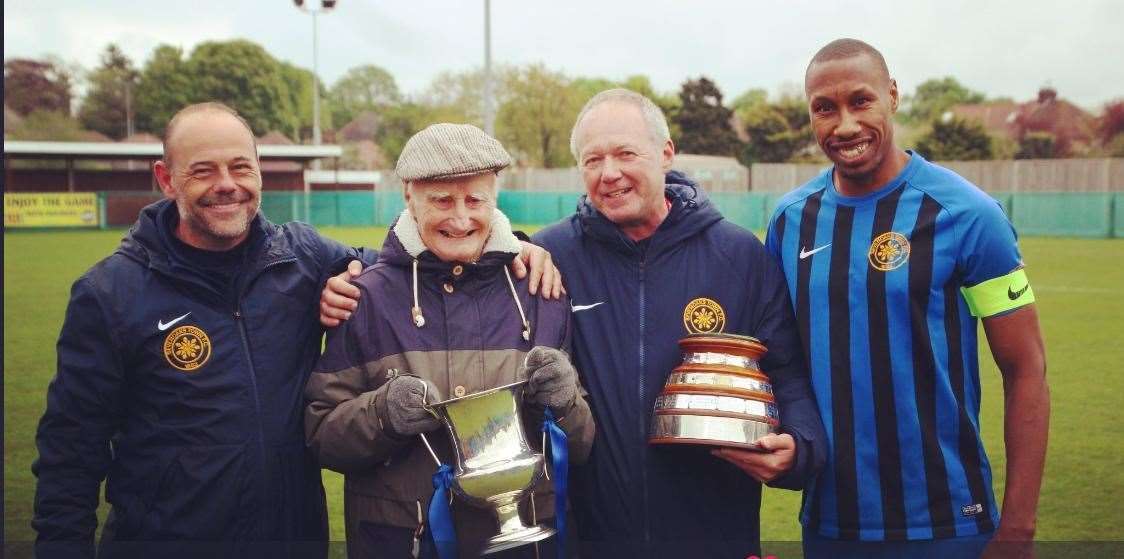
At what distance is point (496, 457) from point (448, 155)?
2.83 ft

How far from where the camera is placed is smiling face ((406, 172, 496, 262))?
285 cm

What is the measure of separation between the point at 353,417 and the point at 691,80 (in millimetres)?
57537

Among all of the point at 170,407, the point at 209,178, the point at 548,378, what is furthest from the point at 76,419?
the point at 548,378

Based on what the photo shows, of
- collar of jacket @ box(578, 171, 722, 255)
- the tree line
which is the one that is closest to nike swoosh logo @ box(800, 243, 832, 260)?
collar of jacket @ box(578, 171, 722, 255)

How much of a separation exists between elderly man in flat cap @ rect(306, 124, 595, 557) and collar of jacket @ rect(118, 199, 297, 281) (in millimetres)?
366

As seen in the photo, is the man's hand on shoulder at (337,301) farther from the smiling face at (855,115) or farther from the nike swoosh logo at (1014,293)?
the nike swoosh logo at (1014,293)

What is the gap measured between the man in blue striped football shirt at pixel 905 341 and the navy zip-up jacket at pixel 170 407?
5.63 ft

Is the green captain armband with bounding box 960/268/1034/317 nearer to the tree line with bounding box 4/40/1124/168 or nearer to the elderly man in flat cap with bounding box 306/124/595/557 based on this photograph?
the elderly man in flat cap with bounding box 306/124/595/557

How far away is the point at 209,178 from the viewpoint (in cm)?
299

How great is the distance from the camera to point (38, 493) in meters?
2.88

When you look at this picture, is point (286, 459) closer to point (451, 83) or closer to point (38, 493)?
point (38, 493)

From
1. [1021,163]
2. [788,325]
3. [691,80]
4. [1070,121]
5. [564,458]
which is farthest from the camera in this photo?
[691,80]

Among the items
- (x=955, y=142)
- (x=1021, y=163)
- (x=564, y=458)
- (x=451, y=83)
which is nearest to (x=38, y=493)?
(x=564, y=458)

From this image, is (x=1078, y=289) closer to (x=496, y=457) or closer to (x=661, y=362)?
(x=661, y=362)
